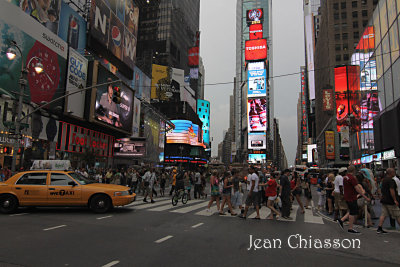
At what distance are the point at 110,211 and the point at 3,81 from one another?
17271 mm

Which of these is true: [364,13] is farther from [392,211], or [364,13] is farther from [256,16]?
[392,211]

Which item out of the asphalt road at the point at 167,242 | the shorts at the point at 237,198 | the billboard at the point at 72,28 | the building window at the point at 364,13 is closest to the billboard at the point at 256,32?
the building window at the point at 364,13

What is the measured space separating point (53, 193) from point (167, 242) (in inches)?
244

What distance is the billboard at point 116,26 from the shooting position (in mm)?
38031

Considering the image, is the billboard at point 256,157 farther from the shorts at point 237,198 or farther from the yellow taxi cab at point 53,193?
the yellow taxi cab at point 53,193

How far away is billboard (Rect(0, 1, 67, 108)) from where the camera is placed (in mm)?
21953

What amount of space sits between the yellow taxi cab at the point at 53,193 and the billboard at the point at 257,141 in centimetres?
10932

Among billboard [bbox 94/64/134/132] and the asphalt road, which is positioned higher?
billboard [bbox 94/64/134/132]

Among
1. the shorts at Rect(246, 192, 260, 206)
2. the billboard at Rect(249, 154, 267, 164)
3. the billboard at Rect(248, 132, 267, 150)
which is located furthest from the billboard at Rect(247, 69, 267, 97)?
the shorts at Rect(246, 192, 260, 206)

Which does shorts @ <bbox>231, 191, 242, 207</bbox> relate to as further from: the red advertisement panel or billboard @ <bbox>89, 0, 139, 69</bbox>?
the red advertisement panel

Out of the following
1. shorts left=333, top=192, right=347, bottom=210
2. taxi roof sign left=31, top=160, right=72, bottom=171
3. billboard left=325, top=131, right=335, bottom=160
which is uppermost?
billboard left=325, top=131, right=335, bottom=160

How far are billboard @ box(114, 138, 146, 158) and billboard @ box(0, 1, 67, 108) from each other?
1385 cm

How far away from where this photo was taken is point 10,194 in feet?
34.1

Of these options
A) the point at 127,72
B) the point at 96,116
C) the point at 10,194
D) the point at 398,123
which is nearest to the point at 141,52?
the point at 127,72
